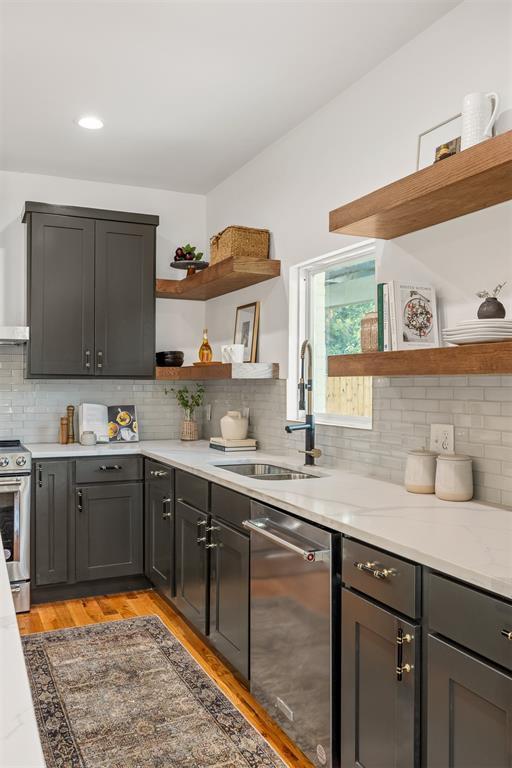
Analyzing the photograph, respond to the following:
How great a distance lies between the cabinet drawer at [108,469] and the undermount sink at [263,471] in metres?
0.92

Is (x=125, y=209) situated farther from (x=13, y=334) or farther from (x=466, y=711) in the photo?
(x=466, y=711)

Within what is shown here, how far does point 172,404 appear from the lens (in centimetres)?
513

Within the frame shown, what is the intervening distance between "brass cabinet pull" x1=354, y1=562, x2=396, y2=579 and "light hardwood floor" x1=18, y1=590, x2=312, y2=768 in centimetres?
91

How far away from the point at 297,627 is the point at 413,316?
4.07 ft

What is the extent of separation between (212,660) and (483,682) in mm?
2001

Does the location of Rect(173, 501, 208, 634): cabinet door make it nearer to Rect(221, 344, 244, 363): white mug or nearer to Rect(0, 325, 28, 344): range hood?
Rect(221, 344, 244, 363): white mug

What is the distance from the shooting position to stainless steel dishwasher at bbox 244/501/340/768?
A: 7.00ft

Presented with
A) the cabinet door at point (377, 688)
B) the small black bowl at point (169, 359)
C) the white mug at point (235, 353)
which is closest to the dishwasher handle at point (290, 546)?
the cabinet door at point (377, 688)

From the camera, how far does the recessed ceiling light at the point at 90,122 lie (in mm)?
3625

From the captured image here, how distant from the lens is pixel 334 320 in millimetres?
3596

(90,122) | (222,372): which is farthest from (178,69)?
(222,372)

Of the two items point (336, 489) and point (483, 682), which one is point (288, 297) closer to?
point (336, 489)

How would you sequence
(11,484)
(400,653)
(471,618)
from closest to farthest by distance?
(471,618)
(400,653)
(11,484)

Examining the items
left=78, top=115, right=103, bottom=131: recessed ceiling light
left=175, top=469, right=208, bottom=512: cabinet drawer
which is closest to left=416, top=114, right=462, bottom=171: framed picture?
left=175, top=469, right=208, bottom=512: cabinet drawer
